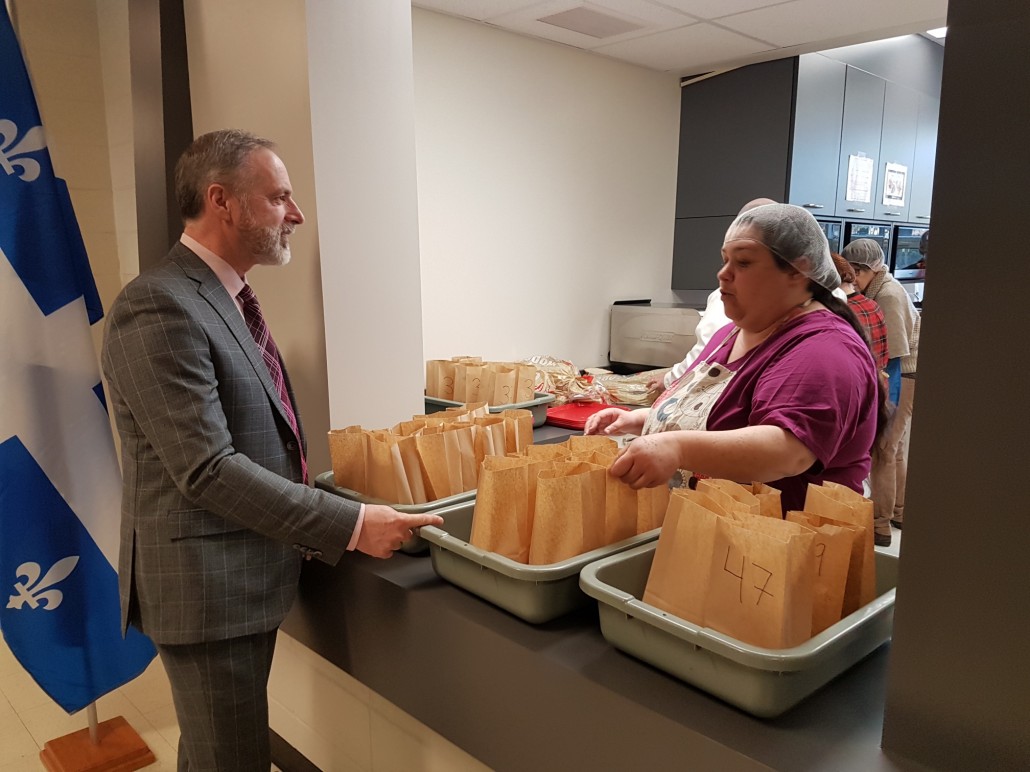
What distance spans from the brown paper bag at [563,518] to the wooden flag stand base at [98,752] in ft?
5.52

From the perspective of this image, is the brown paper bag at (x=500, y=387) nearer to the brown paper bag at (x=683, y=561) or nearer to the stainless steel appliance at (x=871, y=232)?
the brown paper bag at (x=683, y=561)

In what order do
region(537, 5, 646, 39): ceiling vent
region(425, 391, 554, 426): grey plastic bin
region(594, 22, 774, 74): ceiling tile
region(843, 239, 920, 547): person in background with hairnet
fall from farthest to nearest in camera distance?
1. region(843, 239, 920, 547): person in background with hairnet
2. region(594, 22, 774, 74): ceiling tile
3. region(537, 5, 646, 39): ceiling vent
4. region(425, 391, 554, 426): grey plastic bin

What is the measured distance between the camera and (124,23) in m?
2.70

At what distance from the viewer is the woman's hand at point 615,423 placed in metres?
1.94

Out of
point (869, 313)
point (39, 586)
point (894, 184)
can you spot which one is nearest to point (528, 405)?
point (39, 586)

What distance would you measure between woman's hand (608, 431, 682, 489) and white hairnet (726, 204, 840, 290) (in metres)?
0.52

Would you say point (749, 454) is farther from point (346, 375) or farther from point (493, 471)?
point (346, 375)

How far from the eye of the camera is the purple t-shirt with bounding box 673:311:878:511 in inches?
56.4

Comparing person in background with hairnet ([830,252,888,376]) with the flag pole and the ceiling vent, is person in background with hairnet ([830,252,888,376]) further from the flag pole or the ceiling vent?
the flag pole

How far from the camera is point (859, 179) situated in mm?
4785

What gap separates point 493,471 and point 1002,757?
2.50 ft

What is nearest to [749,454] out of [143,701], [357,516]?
[357,516]

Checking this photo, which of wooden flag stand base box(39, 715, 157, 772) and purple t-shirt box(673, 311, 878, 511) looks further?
wooden flag stand base box(39, 715, 157, 772)

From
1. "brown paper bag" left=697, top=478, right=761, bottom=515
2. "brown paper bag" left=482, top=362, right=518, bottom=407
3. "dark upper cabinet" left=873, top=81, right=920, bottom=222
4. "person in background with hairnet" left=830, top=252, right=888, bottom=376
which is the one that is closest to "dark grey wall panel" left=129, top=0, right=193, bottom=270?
"brown paper bag" left=482, top=362, right=518, bottom=407
